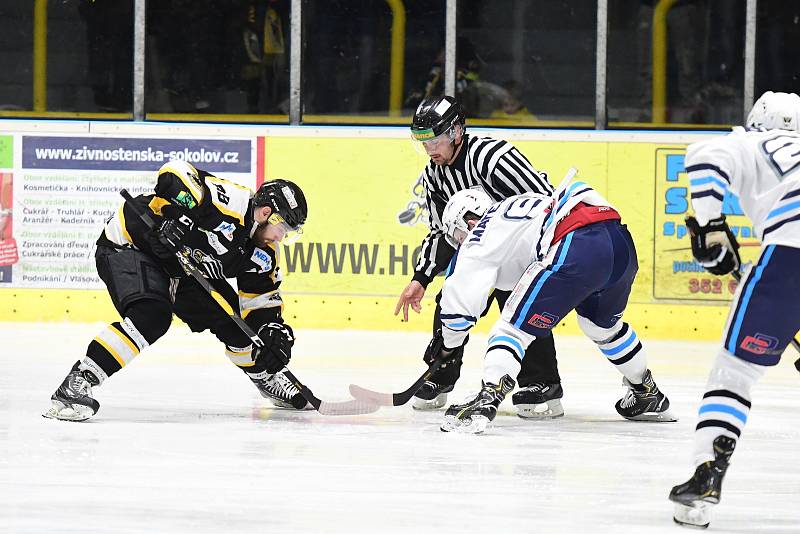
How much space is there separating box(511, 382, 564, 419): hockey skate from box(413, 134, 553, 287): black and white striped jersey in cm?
50

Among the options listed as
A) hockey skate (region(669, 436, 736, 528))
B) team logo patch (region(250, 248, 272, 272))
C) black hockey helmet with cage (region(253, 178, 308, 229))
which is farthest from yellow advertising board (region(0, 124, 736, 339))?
hockey skate (region(669, 436, 736, 528))

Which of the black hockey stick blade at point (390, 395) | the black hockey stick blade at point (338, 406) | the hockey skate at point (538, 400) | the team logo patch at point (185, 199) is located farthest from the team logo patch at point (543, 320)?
the team logo patch at point (185, 199)

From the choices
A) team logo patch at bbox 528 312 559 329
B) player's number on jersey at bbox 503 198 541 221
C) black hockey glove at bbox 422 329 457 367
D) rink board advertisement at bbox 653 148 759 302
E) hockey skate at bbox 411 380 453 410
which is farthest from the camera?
rink board advertisement at bbox 653 148 759 302

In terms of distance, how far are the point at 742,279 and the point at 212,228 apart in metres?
1.90

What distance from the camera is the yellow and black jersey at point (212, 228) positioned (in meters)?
4.10

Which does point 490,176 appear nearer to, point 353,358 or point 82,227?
point 353,358

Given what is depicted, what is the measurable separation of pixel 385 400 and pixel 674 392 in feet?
4.31

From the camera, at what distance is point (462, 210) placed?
4.04m

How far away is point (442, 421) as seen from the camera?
164 inches

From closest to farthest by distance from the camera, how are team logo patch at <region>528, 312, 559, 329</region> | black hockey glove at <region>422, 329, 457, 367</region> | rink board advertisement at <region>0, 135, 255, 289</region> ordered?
team logo patch at <region>528, 312, 559, 329</region> → black hockey glove at <region>422, 329, 457, 367</region> → rink board advertisement at <region>0, 135, 255, 289</region>

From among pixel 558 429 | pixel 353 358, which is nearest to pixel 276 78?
pixel 353 358

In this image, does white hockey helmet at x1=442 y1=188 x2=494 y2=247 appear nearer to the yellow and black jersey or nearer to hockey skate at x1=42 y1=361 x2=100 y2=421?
the yellow and black jersey

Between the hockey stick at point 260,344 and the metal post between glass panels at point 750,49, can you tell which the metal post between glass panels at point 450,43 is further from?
the hockey stick at point 260,344

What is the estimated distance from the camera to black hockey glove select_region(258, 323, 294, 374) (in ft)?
13.9
